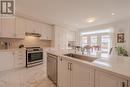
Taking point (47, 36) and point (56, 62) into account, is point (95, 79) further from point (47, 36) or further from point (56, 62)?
point (47, 36)

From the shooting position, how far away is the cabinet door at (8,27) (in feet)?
12.9

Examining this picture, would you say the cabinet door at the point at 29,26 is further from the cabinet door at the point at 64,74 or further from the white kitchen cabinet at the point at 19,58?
the cabinet door at the point at 64,74

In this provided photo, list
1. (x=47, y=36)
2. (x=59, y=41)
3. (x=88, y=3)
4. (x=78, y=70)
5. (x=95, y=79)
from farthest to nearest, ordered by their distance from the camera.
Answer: (x=59, y=41), (x=47, y=36), (x=88, y=3), (x=78, y=70), (x=95, y=79)

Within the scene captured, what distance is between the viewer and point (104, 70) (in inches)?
47.8

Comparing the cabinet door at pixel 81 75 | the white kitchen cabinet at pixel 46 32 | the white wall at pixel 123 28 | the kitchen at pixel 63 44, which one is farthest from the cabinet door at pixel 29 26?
the white wall at pixel 123 28

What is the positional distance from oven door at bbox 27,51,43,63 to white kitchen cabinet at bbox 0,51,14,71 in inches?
27.8

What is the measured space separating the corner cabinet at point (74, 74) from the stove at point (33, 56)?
99.5 inches

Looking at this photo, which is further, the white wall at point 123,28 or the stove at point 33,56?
the white wall at point 123,28

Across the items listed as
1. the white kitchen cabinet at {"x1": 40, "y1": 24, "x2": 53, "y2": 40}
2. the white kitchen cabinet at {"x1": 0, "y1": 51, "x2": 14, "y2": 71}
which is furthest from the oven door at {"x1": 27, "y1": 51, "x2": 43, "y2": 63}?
the white kitchen cabinet at {"x1": 40, "y1": 24, "x2": 53, "y2": 40}

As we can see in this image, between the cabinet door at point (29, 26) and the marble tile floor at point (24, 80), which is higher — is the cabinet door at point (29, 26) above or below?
above

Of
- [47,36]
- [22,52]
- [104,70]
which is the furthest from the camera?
[47,36]

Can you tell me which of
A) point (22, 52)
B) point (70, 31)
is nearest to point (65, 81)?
point (22, 52)

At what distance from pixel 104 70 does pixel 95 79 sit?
23cm

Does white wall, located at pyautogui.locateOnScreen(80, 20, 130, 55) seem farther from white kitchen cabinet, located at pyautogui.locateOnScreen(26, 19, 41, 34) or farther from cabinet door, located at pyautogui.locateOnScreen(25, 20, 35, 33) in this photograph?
cabinet door, located at pyautogui.locateOnScreen(25, 20, 35, 33)
